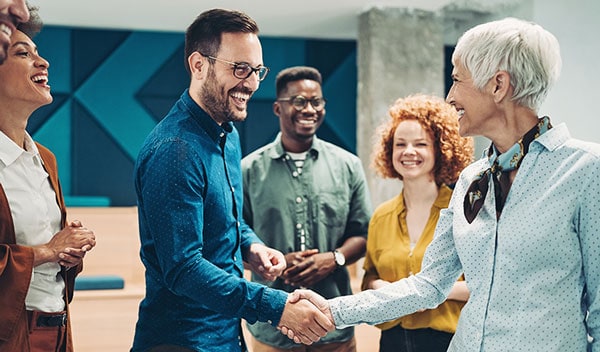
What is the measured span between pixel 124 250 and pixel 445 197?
11.0 feet

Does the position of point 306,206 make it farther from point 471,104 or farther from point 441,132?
point 471,104

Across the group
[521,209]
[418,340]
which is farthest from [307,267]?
[521,209]

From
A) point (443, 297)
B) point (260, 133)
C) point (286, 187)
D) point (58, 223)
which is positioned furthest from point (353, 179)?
point (260, 133)

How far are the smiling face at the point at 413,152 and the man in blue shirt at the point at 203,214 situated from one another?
89 cm

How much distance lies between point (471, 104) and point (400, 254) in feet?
3.26

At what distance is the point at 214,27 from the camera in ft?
7.72

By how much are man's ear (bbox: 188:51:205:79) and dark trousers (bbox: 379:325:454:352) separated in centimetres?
125

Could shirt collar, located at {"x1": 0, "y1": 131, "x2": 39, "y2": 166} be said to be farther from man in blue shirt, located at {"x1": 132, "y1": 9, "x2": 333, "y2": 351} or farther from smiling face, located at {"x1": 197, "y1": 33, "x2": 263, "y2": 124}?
smiling face, located at {"x1": 197, "y1": 33, "x2": 263, "y2": 124}

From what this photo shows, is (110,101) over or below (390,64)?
below

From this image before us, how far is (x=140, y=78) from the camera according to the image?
681 centimetres

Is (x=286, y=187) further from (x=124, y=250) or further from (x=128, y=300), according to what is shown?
(x=124, y=250)

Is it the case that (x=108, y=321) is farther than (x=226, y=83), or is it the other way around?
(x=108, y=321)

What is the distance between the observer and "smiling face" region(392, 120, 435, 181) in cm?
304

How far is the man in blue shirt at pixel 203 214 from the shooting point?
6.86 feet
